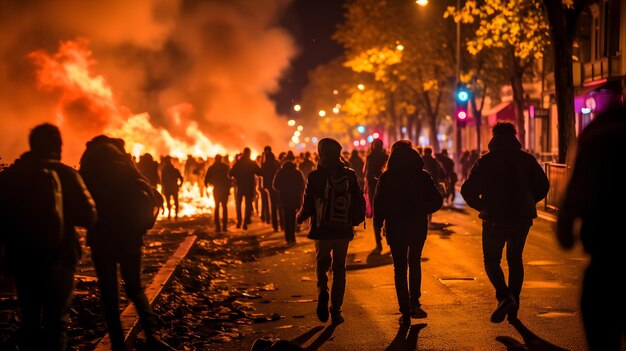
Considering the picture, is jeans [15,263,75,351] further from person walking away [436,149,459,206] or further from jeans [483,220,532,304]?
person walking away [436,149,459,206]

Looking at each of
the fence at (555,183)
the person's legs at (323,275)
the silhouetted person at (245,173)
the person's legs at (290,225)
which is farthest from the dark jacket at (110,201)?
the fence at (555,183)

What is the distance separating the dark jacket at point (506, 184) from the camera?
7.09 m

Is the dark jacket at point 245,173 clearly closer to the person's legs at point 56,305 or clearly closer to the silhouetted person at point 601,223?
the person's legs at point 56,305

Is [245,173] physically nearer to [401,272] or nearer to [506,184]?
[401,272]

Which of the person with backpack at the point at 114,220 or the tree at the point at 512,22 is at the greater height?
the tree at the point at 512,22

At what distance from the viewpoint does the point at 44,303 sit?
4.85 m

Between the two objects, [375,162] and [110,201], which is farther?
[375,162]

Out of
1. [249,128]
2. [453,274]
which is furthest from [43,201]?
[249,128]

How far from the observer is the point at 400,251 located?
7.46 metres

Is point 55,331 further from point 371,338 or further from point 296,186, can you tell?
point 296,186

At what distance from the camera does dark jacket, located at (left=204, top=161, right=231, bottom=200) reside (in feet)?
58.9

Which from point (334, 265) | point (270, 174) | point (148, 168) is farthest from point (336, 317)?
point (148, 168)

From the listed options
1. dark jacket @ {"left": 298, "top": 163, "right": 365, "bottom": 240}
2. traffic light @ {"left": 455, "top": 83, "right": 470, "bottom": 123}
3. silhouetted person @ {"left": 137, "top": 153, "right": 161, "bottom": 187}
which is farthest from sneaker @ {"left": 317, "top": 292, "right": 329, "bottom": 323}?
traffic light @ {"left": 455, "top": 83, "right": 470, "bottom": 123}

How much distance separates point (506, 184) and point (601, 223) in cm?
321
